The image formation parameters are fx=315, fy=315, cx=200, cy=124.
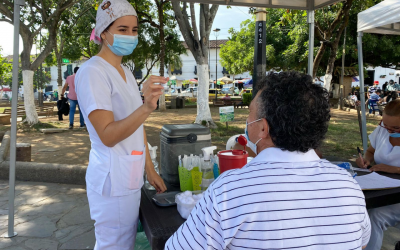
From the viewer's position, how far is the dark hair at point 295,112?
3.41ft

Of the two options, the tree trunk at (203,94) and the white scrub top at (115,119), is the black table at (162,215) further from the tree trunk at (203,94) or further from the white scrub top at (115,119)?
the tree trunk at (203,94)

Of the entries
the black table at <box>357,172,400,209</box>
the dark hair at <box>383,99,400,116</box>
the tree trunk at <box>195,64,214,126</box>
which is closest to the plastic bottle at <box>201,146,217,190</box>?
the black table at <box>357,172,400,209</box>

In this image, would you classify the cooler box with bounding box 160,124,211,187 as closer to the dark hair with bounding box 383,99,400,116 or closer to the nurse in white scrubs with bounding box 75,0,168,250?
the nurse in white scrubs with bounding box 75,0,168,250

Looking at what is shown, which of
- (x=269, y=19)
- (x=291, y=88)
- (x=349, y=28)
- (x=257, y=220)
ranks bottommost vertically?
(x=257, y=220)

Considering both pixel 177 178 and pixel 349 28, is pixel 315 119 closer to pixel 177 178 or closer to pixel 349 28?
pixel 177 178

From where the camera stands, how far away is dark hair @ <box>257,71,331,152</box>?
1.04 metres

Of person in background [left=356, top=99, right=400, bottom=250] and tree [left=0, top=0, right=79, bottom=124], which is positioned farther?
tree [left=0, top=0, right=79, bottom=124]

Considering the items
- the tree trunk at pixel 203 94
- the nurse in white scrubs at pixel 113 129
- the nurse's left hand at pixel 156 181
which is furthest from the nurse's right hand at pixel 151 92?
the tree trunk at pixel 203 94

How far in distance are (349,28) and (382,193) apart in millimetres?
20524

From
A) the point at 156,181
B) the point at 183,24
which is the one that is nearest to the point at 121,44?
the point at 156,181

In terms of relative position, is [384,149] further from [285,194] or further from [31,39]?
[31,39]

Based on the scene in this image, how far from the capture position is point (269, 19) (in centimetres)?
2338

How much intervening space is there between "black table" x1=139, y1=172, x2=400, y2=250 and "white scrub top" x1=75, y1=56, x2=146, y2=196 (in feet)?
0.59

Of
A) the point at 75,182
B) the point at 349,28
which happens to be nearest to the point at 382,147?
the point at 75,182
